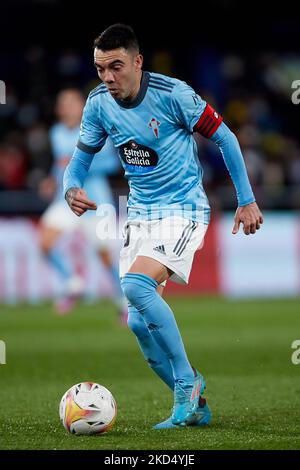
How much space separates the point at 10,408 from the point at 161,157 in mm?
1898

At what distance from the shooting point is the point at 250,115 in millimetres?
19531

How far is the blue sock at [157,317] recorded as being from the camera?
5.60 meters

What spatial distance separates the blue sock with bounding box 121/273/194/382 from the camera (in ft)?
18.4

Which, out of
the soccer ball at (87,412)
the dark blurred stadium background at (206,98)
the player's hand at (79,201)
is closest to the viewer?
the soccer ball at (87,412)

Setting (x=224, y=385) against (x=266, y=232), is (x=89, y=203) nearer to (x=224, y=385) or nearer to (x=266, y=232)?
(x=224, y=385)

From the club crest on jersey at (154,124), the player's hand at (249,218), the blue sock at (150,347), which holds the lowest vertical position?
the blue sock at (150,347)

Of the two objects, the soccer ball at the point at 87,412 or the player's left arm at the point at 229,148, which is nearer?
the soccer ball at the point at 87,412

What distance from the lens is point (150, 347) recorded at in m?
5.93

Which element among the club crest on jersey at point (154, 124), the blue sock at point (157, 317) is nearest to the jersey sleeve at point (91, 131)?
the club crest on jersey at point (154, 124)

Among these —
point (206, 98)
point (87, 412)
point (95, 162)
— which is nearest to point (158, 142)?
point (87, 412)

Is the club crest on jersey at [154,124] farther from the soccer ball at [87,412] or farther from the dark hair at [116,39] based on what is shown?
the soccer ball at [87,412]

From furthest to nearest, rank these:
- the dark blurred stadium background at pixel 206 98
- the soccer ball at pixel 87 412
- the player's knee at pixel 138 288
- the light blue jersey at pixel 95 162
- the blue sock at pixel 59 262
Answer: the dark blurred stadium background at pixel 206 98, the blue sock at pixel 59 262, the light blue jersey at pixel 95 162, the player's knee at pixel 138 288, the soccer ball at pixel 87 412

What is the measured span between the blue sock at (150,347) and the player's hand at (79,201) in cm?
61

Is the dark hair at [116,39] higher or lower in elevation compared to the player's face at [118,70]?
higher
